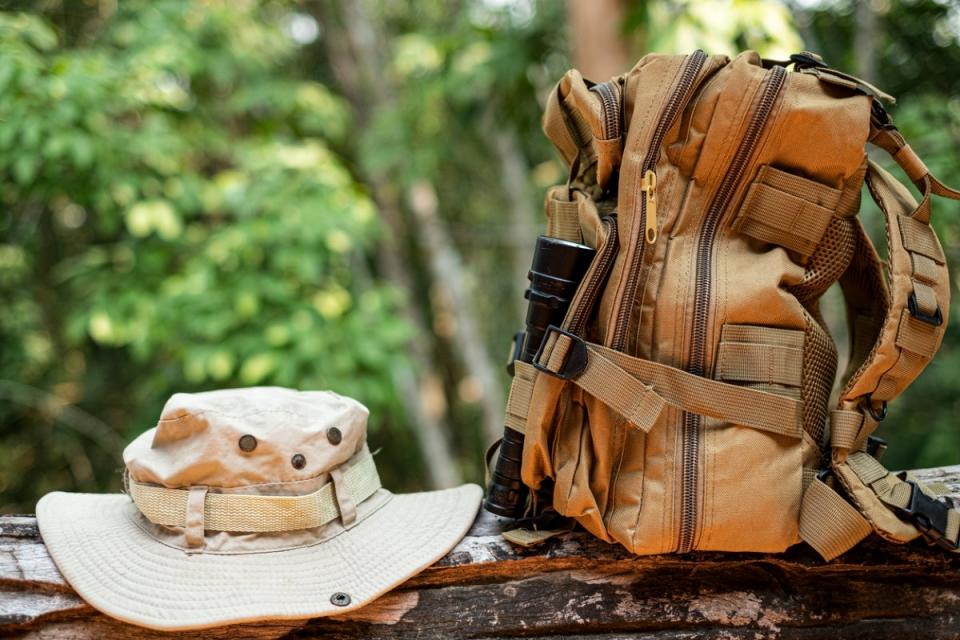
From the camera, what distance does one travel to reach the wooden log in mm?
1746

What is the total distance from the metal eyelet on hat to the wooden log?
398 millimetres

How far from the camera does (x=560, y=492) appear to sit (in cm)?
170

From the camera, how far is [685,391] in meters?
1.63

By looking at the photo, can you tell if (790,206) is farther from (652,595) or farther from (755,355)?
(652,595)

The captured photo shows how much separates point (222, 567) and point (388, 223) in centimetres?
574

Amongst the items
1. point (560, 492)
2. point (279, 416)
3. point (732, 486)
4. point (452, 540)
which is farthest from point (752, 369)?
point (279, 416)

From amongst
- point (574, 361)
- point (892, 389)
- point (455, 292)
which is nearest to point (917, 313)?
point (892, 389)

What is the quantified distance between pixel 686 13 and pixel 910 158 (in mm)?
2186

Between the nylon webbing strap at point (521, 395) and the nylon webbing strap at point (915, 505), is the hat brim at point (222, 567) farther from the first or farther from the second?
the nylon webbing strap at point (915, 505)

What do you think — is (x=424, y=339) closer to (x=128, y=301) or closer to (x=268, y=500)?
(x=128, y=301)

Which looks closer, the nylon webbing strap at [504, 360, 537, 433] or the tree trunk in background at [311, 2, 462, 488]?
A: the nylon webbing strap at [504, 360, 537, 433]

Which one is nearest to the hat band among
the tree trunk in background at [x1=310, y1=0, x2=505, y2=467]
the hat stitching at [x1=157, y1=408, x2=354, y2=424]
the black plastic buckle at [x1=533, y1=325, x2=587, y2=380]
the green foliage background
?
the hat stitching at [x1=157, y1=408, x2=354, y2=424]

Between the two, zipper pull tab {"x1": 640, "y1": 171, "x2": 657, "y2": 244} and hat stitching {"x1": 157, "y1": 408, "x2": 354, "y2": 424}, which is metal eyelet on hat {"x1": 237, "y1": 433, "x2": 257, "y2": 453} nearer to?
hat stitching {"x1": 157, "y1": 408, "x2": 354, "y2": 424}

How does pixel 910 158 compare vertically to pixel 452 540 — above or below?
above
